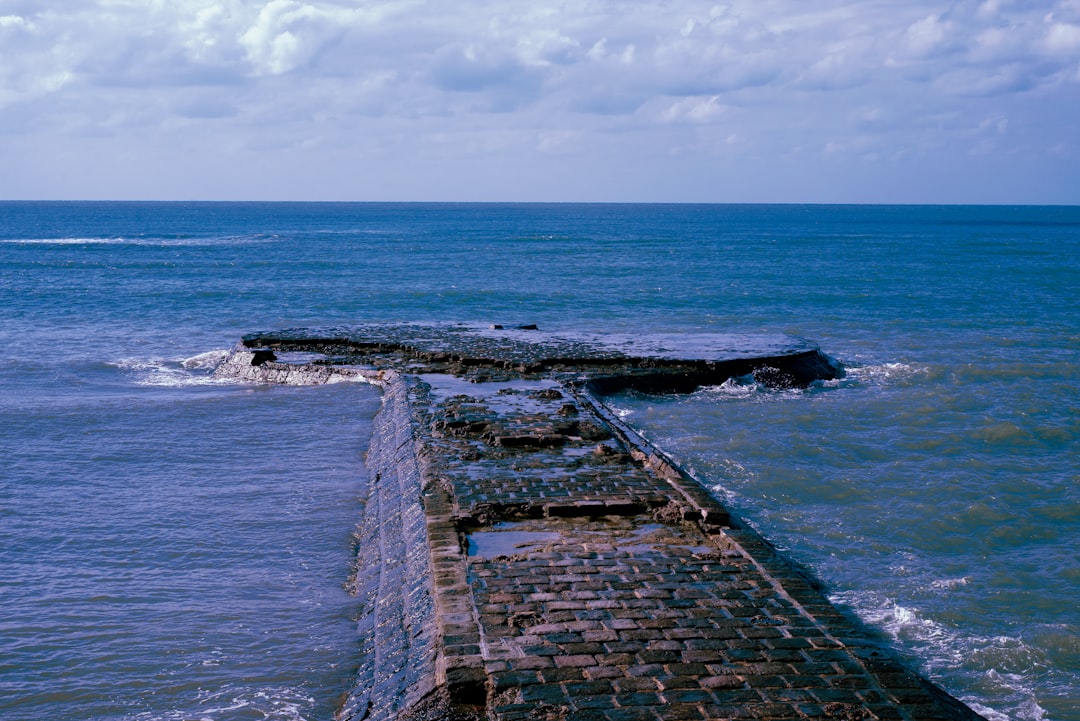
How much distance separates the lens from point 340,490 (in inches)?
553

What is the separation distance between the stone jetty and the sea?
0.69m

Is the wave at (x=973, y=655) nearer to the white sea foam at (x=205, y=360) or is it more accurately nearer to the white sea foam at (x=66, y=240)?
the white sea foam at (x=205, y=360)

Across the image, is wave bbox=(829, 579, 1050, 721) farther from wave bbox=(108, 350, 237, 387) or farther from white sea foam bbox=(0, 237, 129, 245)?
white sea foam bbox=(0, 237, 129, 245)

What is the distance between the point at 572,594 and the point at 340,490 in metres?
6.12

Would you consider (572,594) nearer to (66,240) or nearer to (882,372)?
(882,372)

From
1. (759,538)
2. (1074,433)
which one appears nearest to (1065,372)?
(1074,433)

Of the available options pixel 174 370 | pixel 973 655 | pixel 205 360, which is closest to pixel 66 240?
pixel 205 360

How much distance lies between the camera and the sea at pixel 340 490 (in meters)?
8.76

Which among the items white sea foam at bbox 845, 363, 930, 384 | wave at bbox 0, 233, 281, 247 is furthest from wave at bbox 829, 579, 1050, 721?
wave at bbox 0, 233, 281, 247

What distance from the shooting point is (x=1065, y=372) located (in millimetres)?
24625

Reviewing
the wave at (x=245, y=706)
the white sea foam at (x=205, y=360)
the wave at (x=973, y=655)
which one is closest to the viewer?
the wave at (x=245, y=706)

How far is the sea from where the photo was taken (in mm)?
8758

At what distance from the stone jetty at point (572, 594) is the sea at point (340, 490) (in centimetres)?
69

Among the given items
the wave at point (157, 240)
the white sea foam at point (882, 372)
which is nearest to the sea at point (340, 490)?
the white sea foam at point (882, 372)
